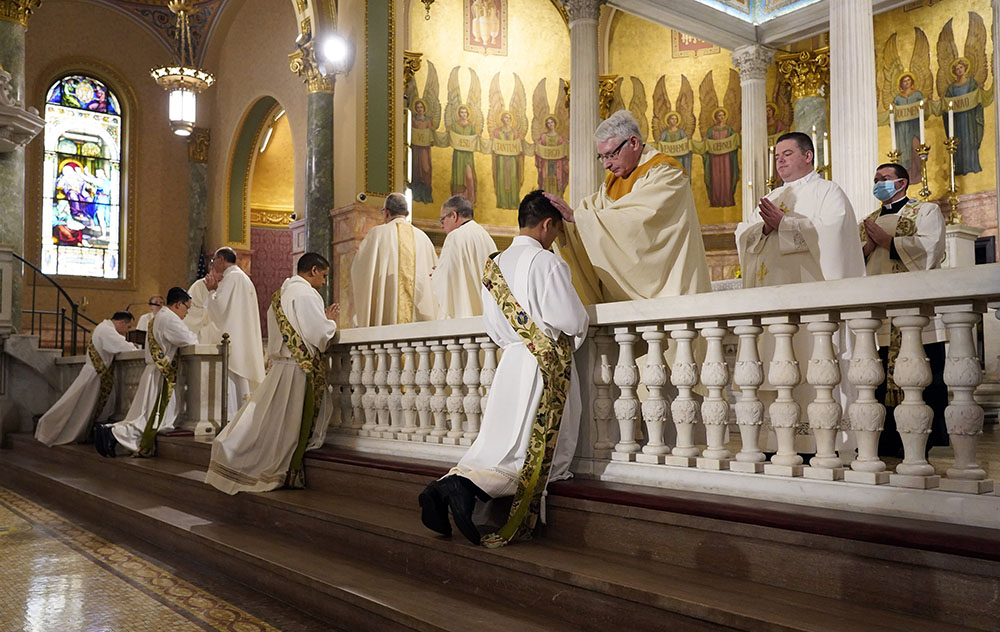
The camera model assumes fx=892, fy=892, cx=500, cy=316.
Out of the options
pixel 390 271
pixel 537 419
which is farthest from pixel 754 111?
pixel 537 419

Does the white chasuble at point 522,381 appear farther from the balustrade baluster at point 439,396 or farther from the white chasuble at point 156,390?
the white chasuble at point 156,390

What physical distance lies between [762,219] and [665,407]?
1.27 m

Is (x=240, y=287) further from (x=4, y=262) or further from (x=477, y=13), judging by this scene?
(x=477, y=13)

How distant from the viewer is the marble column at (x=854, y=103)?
8078 mm

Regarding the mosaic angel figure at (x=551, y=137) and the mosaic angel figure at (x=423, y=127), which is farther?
the mosaic angel figure at (x=551, y=137)

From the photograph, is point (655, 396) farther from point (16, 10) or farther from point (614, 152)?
point (16, 10)

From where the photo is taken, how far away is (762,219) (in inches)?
175

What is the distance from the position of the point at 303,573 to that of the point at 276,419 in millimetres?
1995

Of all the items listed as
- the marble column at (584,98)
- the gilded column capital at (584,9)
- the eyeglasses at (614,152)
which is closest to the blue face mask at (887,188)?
the eyeglasses at (614,152)

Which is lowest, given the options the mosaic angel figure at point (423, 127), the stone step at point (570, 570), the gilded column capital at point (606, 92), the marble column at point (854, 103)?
the stone step at point (570, 570)

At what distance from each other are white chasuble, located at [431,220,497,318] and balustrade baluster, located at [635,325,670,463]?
365cm

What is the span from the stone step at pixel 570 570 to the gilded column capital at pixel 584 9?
768 cm

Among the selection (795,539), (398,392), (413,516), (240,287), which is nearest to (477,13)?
(240,287)

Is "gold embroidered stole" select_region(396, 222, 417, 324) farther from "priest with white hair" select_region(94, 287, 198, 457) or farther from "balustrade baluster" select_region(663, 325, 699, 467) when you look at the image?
"balustrade baluster" select_region(663, 325, 699, 467)
